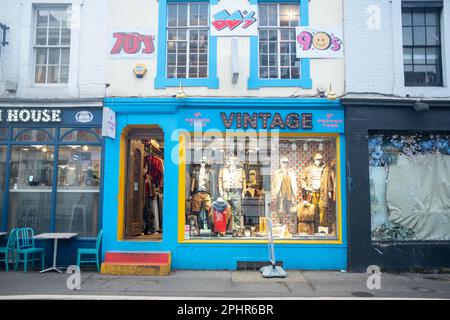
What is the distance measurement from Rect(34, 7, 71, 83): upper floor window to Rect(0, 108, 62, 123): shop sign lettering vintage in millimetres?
953

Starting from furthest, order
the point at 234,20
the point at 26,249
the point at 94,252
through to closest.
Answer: the point at 234,20 → the point at 94,252 → the point at 26,249

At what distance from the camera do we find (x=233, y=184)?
37.7 feet

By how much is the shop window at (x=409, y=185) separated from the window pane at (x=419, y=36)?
2.46 meters

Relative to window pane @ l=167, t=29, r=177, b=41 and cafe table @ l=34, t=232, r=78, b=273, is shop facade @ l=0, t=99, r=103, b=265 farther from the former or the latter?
Result: window pane @ l=167, t=29, r=177, b=41

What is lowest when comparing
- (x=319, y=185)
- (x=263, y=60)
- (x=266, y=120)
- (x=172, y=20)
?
(x=319, y=185)

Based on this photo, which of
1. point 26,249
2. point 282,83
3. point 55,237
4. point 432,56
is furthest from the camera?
point 432,56

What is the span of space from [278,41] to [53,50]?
6.11 meters

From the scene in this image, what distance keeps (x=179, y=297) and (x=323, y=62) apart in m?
6.96

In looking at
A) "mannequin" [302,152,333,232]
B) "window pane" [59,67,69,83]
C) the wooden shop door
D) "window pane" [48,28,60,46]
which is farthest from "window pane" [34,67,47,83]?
"mannequin" [302,152,333,232]

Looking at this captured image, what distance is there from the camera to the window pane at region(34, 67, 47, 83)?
11.6 m

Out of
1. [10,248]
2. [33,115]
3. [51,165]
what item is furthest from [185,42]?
[10,248]

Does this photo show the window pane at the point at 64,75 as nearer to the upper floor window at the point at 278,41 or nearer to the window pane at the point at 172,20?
the window pane at the point at 172,20

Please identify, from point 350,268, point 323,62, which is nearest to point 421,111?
point 323,62

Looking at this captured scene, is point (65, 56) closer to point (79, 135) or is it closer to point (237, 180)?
point (79, 135)
